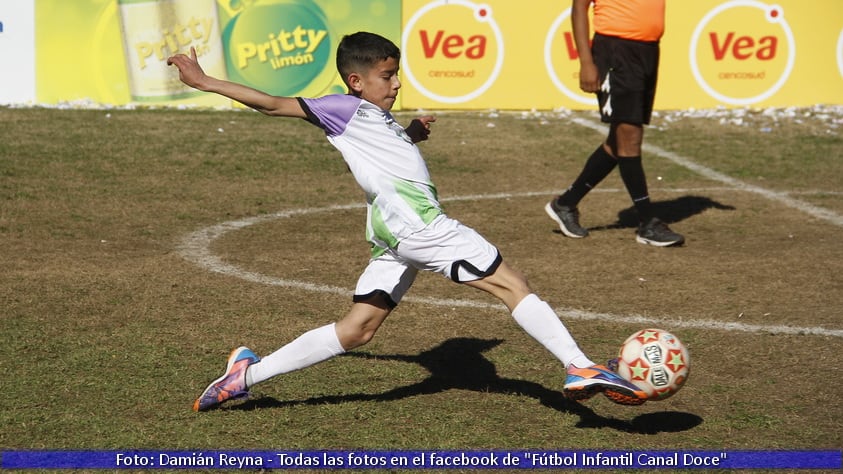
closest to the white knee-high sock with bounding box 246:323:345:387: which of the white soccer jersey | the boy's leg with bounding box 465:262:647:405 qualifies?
the white soccer jersey

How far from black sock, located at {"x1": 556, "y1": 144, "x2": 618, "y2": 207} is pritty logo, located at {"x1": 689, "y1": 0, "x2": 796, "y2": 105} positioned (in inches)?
245

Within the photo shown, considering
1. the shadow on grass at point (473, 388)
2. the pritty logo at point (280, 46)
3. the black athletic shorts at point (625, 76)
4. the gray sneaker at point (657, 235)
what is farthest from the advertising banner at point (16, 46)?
the shadow on grass at point (473, 388)

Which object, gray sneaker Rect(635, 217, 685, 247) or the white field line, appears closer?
gray sneaker Rect(635, 217, 685, 247)

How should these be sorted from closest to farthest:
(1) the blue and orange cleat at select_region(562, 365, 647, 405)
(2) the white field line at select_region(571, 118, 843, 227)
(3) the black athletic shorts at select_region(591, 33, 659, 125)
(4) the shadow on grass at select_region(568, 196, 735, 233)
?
(1) the blue and orange cleat at select_region(562, 365, 647, 405)
(3) the black athletic shorts at select_region(591, 33, 659, 125)
(4) the shadow on grass at select_region(568, 196, 735, 233)
(2) the white field line at select_region(571, 118, 843, 227)

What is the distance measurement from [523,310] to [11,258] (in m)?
4.38

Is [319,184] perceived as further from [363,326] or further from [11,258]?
[363,326]

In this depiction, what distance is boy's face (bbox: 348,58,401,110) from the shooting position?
5.10 metres

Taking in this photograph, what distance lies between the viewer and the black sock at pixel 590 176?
9.18 m

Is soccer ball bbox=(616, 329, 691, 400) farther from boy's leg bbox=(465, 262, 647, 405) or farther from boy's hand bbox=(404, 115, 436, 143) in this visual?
boy's hand bbox=(404, 115, 436, 143)

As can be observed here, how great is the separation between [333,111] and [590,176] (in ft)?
14.9

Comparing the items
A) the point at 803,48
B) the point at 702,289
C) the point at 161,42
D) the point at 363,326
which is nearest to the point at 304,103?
the point at 363,326

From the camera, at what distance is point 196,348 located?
5992mm

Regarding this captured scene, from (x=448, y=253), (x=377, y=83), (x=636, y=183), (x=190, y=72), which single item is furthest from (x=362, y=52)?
(x=636, y=183)

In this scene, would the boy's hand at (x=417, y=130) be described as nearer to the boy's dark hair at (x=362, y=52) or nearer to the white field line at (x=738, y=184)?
the boy's dark hair at (x=362, y=52)
